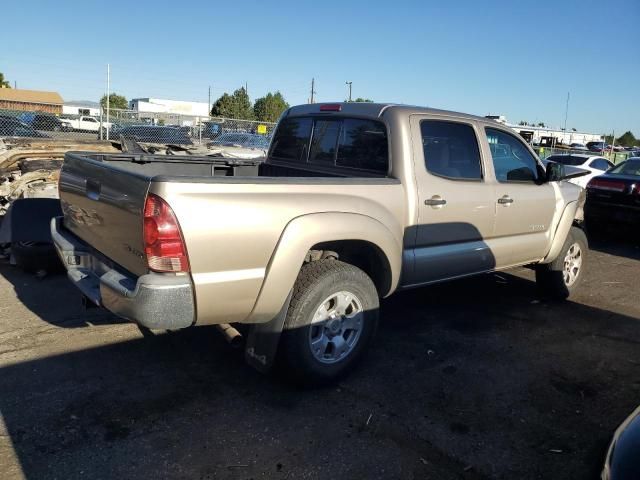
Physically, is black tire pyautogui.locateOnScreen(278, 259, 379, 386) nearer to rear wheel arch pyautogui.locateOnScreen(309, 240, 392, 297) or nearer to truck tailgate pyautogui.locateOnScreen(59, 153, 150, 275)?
rear wheel arch pyautogui.locateOnScreen(309, 240, 392, 297)

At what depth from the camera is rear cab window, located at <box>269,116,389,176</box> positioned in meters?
4.22

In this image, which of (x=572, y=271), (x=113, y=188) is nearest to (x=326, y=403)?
(x=113, y=188)

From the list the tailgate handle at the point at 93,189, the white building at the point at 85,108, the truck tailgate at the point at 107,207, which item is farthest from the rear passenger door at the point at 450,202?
the white building at the point at 85,108

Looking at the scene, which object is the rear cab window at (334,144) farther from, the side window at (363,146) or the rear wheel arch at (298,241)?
the rear wheel arch at (298,241)

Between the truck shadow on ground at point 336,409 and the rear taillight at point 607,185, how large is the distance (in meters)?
5.90

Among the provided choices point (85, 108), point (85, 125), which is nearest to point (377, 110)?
point (85, 108)

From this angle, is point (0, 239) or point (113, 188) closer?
point (113, 188)

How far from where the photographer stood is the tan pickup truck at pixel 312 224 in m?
2.91

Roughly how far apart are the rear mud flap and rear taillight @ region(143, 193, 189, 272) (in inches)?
27.8

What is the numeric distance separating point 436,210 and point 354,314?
3.56 feet

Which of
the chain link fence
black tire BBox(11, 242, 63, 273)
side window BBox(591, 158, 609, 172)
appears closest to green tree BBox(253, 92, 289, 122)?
the chain link fence

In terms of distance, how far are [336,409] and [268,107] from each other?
6641 centimetres

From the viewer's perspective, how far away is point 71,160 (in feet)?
13.1

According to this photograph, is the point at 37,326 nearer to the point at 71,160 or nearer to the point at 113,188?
the point at 71,160
